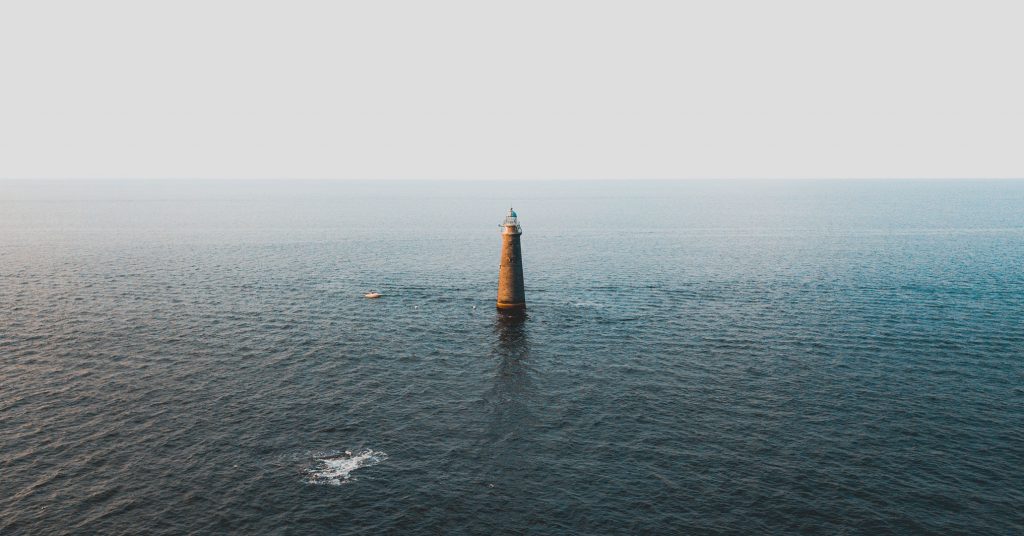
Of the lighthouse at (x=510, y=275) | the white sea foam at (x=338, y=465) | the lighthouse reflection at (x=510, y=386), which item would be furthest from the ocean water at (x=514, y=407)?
the lighthouse at (x=510, y=275)

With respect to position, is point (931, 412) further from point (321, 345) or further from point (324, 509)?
point (321, 345)

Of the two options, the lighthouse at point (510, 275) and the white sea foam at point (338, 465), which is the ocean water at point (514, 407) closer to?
the white sea foam at point (338, 465)

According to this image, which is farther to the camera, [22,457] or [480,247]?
[480,247]

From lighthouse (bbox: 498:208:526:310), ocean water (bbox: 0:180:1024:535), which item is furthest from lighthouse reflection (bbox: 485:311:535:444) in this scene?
lighthouse (bbox: 498:208:526:310)

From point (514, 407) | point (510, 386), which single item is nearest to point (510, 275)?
point (510, 386)

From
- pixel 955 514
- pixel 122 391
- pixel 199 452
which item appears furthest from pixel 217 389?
pixel 955 514

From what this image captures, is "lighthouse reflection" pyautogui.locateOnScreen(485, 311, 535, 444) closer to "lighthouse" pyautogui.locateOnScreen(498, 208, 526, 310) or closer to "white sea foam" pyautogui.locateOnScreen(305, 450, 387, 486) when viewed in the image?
"lighthouse" pyautogui.locateOnScreen(498, 208, 526, 310)
